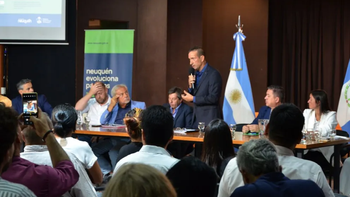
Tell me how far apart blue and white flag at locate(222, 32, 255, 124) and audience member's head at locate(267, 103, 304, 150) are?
4690 mm

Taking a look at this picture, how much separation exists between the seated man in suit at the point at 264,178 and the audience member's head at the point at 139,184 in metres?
0.76

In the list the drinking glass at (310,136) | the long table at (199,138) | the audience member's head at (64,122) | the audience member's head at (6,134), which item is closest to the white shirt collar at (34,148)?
the audience member's head at (64,122)

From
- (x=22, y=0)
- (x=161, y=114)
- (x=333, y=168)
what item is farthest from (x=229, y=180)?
(x=22, y=0)

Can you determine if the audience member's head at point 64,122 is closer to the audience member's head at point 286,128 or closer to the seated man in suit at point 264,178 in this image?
the audience member's head at point 286,128

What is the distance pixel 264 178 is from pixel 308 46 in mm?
7107

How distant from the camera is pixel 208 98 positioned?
595 centimetres

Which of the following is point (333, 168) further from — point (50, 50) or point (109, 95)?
point (50, 50)

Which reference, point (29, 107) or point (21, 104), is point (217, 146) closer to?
point (29, 107)

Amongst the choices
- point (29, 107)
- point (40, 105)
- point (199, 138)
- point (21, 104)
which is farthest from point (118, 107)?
point (29, 107)

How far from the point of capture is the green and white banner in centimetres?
A: 711

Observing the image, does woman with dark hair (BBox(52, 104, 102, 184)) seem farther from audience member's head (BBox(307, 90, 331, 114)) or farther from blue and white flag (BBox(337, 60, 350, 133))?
blue and white flag (BBox(337, 60, 350, 133))

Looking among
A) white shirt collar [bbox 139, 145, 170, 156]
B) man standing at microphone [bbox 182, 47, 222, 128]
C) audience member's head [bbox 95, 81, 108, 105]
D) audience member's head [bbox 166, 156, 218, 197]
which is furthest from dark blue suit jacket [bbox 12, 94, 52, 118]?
audience member's head [bbox 166, 156, 218, 197]

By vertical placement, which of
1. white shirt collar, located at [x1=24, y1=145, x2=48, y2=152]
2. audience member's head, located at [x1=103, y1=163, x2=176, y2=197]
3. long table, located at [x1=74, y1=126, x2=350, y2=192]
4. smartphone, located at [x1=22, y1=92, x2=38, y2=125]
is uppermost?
smartphone, located at [x1=22, y1=92, x2=38, y2=125]

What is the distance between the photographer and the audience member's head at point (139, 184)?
3.64 ft
